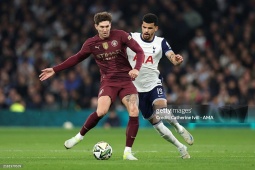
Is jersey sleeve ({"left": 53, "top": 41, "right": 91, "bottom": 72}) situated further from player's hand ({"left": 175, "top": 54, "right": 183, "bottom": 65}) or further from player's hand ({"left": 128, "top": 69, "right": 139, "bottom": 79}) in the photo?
player's hand ({"left": 175, "top": 54, "right": 183, "bottom": 65})

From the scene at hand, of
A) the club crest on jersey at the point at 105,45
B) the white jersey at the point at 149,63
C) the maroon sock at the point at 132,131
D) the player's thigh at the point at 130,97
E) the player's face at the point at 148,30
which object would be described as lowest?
the maroon sock at the point at 132,131

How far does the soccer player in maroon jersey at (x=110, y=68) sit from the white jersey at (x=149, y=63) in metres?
0.62

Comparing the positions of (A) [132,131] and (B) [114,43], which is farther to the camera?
(B) [114,43]

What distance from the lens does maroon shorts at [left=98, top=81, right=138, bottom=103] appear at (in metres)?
13.4

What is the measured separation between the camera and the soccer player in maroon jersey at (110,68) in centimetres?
1327

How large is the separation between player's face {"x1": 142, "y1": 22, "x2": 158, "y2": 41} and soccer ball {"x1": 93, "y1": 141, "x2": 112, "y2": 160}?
210cm

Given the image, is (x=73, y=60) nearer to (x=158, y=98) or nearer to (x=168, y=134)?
(x=158, y=98)

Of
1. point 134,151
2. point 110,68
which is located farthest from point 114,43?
point 134,151

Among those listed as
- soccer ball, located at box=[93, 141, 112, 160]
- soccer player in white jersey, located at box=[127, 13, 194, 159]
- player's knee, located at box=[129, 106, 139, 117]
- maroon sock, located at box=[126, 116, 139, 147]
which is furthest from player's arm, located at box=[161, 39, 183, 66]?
soccer ball, located at box=[93, 141, 112, 160]

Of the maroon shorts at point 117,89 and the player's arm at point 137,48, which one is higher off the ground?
the player's arm at point 137,48

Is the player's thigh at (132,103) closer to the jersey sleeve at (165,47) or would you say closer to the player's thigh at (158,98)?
the player's thigh at (158,98)

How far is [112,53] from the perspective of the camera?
13.5m

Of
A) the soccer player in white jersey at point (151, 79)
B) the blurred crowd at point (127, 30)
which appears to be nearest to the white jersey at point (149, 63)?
the soccer player in white jersey at point (151, 79)

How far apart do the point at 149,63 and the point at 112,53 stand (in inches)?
40.8
